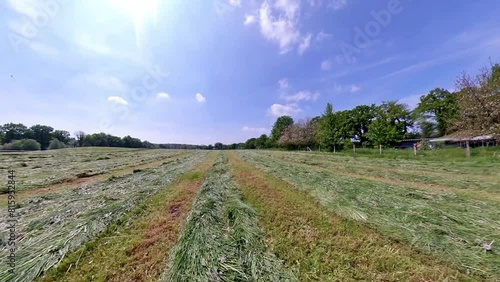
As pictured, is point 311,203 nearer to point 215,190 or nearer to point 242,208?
point 242,208

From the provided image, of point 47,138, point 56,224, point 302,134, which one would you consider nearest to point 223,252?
point 56,224

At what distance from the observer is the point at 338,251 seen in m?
3.48

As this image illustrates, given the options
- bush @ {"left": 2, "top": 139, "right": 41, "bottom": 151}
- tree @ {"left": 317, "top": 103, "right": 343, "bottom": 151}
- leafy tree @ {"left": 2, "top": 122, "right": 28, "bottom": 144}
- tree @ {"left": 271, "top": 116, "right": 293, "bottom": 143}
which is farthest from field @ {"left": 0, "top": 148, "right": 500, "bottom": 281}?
leafy tree @ {"left": 2, "top": 122, "right": 28, "bottom": 144}

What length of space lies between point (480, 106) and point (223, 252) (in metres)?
27.2

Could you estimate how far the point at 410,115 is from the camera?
180 ft

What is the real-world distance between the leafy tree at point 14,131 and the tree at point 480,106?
136096 mm

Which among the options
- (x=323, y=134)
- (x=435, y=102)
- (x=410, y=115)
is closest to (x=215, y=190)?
(x=323, y=134)

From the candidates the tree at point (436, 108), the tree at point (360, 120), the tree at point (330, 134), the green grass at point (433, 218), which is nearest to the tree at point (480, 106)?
the green grass at point (433, 218)

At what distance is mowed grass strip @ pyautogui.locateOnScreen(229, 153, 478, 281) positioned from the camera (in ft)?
9.45

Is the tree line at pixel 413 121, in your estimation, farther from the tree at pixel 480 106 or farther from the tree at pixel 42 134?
the tree at pixel 42 134

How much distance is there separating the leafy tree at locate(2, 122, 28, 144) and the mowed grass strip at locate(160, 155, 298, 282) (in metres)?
124

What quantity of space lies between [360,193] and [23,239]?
9389mm

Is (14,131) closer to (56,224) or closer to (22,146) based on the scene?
(22,146)

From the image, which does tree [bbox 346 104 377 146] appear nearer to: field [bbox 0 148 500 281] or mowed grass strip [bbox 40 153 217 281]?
field [bbox 0 148 500 281]
